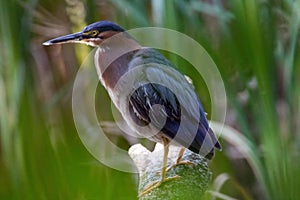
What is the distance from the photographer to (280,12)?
1.33m

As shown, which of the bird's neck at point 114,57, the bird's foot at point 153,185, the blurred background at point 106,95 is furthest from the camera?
the bird's neck at point 114,57

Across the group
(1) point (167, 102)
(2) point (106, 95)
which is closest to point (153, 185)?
(1) point (167, 102)

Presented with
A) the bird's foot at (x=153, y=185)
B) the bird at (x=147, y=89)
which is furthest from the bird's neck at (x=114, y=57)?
the bird's foot at (x=153, y=185)

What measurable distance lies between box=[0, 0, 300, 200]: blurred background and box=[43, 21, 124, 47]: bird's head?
0.03 metres

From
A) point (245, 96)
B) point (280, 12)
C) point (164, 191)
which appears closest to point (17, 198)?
point (164, 191)

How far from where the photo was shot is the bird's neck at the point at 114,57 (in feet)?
2.38

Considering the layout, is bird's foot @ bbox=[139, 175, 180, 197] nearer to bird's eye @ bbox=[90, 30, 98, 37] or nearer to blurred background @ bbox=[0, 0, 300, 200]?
blurred background @ bbox=[0, 0, 300, 200]

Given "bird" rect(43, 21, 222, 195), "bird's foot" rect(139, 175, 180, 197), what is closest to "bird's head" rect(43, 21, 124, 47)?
"bird" rect(43, 21, 222, 195)

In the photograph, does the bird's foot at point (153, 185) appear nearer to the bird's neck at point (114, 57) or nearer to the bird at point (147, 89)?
the bird at point (147, 89)

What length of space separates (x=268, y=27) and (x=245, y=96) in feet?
1.40

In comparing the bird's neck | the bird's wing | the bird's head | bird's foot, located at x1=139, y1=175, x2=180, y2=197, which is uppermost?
the bird's head

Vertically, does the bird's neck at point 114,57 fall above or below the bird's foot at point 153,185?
above

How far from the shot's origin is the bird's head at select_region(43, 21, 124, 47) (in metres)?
0.68

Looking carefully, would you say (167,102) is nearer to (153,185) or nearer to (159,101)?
(159,101)
